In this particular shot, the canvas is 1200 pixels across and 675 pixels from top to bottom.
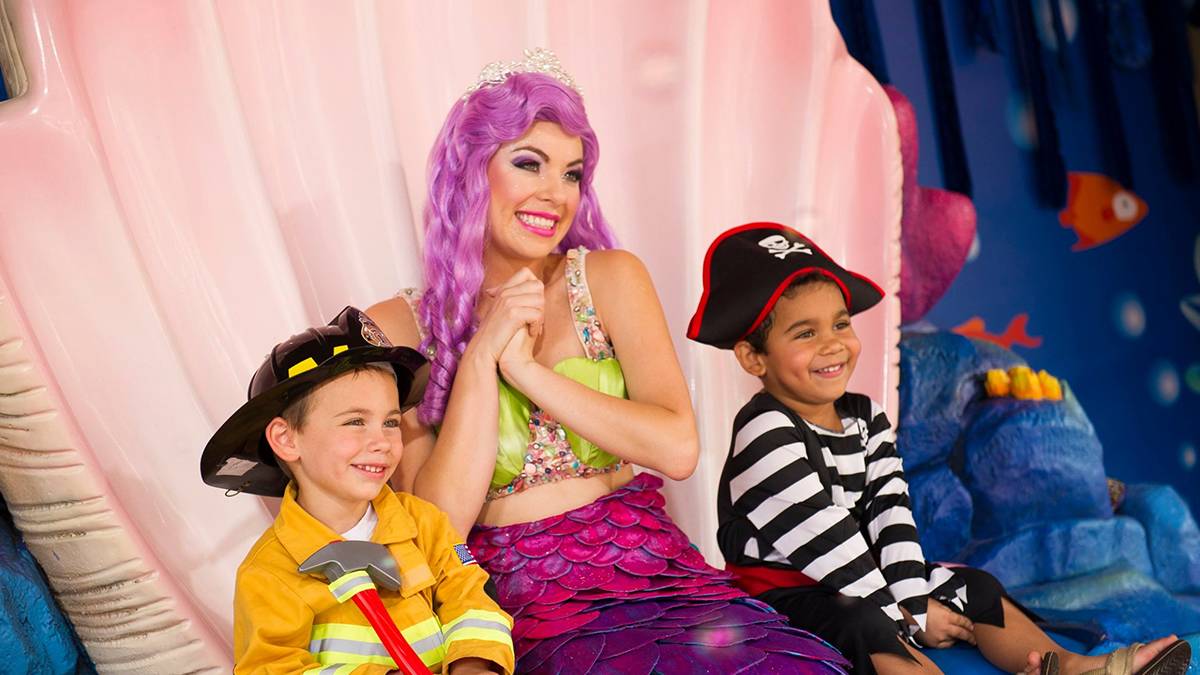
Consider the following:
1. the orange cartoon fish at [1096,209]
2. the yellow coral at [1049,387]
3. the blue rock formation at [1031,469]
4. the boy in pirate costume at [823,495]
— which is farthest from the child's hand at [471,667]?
the orange cartoon fish at [1096,209]

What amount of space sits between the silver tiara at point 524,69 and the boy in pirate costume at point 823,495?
0.40 m

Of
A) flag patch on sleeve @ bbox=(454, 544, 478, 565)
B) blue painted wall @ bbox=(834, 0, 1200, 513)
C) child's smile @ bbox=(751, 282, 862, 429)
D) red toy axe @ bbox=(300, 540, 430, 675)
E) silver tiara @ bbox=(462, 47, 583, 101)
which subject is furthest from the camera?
blue painted wall @ bbox=(834, 0, 1200, 513)

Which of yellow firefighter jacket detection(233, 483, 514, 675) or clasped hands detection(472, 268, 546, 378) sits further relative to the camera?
clasped hands detection(472, 268, 546, 378)

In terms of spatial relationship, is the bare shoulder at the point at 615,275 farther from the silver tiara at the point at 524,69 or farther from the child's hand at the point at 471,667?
the child's hand at the point at 471,667

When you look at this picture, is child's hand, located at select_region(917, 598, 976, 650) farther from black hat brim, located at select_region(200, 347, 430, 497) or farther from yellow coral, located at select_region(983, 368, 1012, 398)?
yellow coral, located at select_region(983, 368, 1012, 398)

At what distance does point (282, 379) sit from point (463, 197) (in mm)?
501

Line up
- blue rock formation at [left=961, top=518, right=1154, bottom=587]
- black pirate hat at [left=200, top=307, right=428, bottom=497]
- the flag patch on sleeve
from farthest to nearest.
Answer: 1. blue rock formation at [left=961, top=518, right=1154, bottom=587]
2. the flag patch on sleeve
3. black pirate hat at [left=200, top=307, right=428, bottom=497]

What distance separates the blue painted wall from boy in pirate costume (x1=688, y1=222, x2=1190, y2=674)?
1.11 metres

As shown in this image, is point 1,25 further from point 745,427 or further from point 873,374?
point 873,374

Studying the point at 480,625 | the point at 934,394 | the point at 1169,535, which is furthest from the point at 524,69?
the point at 1169,535

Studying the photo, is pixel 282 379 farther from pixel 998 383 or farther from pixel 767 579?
pixel 998 383

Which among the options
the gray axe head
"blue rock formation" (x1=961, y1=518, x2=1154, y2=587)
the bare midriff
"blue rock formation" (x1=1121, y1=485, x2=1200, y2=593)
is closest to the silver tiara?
the bare midriff

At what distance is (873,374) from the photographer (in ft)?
8.62

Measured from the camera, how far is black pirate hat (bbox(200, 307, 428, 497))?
5.08ft
